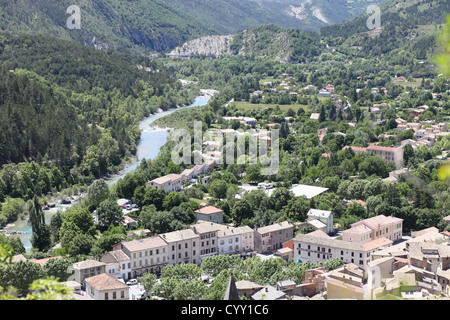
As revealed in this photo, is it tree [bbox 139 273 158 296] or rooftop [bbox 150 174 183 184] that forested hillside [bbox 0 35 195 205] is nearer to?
rooftop [bbox 150 174 183 184]

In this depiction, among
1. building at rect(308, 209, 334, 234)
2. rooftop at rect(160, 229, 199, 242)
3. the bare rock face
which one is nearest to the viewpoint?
rooftop at rect(160, 229, 199, 242)

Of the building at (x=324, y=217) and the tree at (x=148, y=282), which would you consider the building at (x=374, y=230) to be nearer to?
the building at (x=324, y=217)

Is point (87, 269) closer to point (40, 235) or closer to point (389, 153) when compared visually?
point (40, 235)

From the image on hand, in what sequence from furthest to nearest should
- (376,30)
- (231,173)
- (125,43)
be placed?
(125,43), (376,30), (231,173)

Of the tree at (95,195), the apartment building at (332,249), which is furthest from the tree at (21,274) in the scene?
the tree at (95,195)

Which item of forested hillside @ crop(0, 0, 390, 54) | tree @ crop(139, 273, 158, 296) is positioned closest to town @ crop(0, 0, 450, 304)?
tree @ crop(139, 273, 158, 296)
